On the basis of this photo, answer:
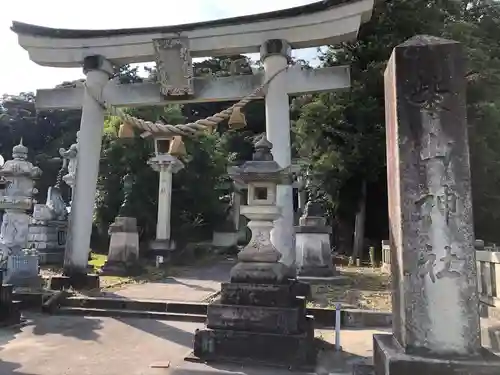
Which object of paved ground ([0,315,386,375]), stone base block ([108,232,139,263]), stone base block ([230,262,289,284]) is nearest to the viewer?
paved ground ([0,315,386,375])

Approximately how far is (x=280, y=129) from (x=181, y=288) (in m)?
5.50

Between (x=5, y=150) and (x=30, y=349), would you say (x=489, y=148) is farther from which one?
(x=5, y=150)

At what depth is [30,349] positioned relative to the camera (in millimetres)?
6008

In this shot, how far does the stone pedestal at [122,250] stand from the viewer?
14477 mm

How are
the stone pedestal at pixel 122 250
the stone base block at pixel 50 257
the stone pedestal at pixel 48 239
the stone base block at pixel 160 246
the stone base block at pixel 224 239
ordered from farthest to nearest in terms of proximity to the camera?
1. the stone base block at pixel 224 239
2. the stone base block at pixel 160 246
3. the stone pedestal at pixel 48 239
4. the stone base block at pixel 50 257
5. the stone pedestal at pixel 122 250

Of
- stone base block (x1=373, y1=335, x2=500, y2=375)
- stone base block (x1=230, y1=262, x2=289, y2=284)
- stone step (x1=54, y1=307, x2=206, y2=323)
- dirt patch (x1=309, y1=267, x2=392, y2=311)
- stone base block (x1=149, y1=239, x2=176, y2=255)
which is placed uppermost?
stone base block (x1=149, y1=239, x2=176, y2=255)

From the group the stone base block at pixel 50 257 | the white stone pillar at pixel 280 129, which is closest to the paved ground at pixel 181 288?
the white stone pillar at pixel 280 129

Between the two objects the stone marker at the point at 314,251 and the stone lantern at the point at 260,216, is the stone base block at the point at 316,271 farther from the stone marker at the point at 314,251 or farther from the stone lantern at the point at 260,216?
the stone lantern at the point at 260,216

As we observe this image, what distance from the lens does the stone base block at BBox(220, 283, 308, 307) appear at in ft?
18.8

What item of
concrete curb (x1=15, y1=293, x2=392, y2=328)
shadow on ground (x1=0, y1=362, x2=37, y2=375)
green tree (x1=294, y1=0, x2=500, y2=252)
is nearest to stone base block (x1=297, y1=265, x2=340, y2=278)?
concrete curb (x1=15, y1=293, x2=392, y2=328)

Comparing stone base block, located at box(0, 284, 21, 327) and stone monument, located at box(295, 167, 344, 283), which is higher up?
stone monument, located at box(295, 167, 344, 283)

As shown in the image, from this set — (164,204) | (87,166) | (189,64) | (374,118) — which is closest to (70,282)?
(87,166)

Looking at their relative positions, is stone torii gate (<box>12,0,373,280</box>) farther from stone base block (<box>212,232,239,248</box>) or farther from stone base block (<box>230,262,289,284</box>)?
stone base block (<box>212,232,239,248</box>)

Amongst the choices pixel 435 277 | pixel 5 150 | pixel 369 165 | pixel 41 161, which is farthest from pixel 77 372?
pixel 5 150
